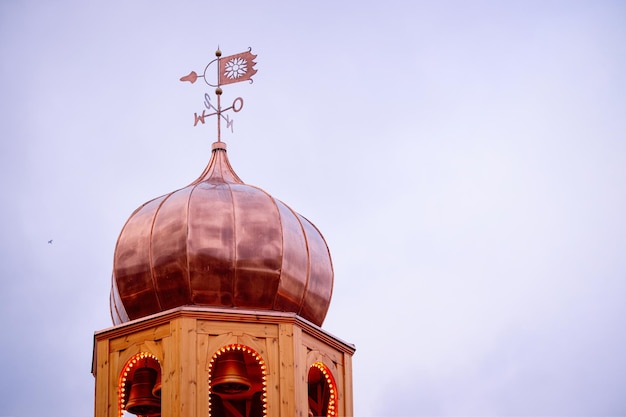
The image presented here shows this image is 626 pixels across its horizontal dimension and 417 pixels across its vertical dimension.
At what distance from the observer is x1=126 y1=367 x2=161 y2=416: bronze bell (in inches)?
2309

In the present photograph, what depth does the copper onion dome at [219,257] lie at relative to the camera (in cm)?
5781

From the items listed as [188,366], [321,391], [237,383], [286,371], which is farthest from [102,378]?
[321,391]

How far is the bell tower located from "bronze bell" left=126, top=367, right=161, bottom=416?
0.09 feet

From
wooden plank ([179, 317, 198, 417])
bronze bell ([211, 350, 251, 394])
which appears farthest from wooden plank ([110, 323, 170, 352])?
bronze bell ([211, 350, 251, 394])

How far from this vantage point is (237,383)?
2297 inches

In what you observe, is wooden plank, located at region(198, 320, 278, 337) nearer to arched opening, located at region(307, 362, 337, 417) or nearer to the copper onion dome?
the copper onion dome

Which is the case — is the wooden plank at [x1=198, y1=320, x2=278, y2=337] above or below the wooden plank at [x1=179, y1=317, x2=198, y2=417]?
above

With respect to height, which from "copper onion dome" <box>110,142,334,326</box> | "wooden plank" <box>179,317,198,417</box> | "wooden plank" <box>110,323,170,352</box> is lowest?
"wooden plank" <box>179,317,198,417</box>

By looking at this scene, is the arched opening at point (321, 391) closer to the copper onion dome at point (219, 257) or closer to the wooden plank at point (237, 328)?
the copper onion dome at point (219, 257)

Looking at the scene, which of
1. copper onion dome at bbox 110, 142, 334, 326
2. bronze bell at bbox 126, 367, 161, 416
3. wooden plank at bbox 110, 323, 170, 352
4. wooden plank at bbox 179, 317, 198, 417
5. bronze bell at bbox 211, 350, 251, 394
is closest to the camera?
wooden plank at bbox 179, 317, 198, 417

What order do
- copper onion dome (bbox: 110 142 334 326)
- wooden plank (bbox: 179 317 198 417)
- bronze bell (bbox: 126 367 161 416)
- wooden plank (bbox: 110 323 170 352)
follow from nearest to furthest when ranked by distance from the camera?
wooden plank (bbox: 179 317 198 417), wooden plank (bbox: 110 323 170 352), copper onion dome (bbox: 110 142 334 326), bronze bell (bbox: 126 367 161 416)

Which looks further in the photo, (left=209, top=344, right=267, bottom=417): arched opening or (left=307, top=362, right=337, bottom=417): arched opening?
(left=307, top=362, right=337, bottom=417): arched opening

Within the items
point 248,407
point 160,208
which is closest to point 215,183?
point 160,208

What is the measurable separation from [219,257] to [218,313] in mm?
1677
